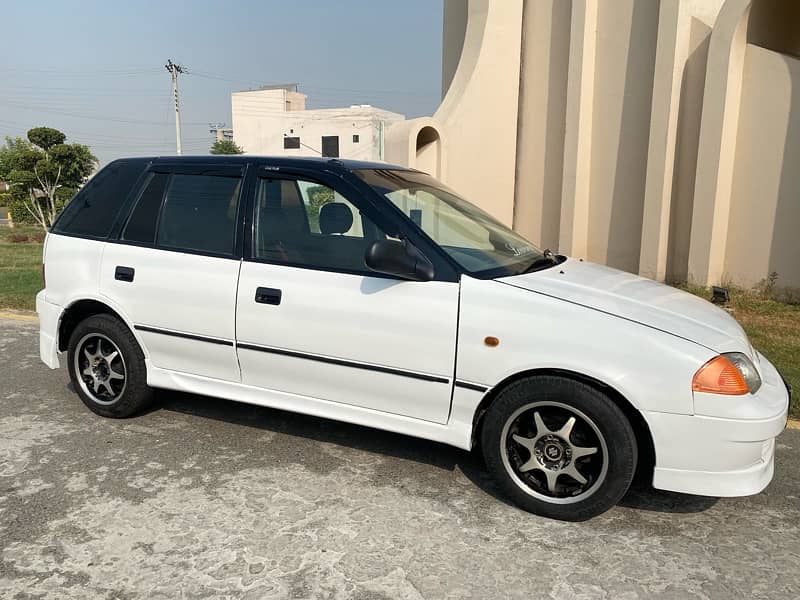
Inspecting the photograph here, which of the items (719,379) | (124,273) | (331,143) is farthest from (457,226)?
(331,143)

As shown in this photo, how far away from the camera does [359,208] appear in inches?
145

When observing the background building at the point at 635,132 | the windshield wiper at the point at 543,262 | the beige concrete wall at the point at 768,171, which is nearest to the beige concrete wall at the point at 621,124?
the background building at the point at 635,132

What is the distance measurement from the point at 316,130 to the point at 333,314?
265 feet

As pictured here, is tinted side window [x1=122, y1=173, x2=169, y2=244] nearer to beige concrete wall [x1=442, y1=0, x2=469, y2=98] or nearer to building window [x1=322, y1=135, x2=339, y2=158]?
beige concrete wall [x1=442, y1=0, x2=469, y2=98]

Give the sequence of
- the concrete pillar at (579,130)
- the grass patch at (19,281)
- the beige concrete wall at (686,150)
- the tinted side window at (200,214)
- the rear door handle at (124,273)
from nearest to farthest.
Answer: the tinted side window at (200,214), the rear door handle at (124,273), the grass patch at (19,281), the beige concrete wall at (686,150), the concrete pillar at (579,130)

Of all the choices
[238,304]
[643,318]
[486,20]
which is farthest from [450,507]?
[486,20]

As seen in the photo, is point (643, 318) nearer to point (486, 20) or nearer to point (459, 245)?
point (459, 245)

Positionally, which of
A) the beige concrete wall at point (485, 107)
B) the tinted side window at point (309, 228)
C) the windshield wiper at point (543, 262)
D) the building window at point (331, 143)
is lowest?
the windshield wiper at point (543, 262)

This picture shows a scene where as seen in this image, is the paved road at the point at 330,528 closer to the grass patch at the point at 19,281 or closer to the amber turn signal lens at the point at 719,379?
the amber turn signal lens at the point at 719,379

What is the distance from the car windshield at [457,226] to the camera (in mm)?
3596

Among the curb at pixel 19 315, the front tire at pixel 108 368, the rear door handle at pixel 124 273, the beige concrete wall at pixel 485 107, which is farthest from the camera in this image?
the beige concrete wall at pixel 485 107

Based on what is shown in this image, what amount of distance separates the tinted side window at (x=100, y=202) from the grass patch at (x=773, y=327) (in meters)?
4.96

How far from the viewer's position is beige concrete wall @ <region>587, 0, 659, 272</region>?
10.4m

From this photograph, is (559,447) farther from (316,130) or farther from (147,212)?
(316,130)
